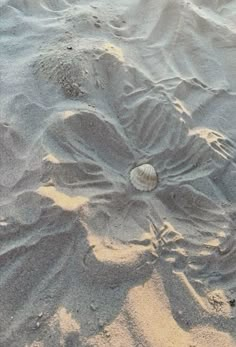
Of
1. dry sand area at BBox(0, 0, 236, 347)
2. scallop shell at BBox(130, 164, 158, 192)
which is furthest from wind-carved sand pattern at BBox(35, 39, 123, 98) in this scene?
scallop shell at BBox(130, 164, 158, 192)

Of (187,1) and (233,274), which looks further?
(187,1)

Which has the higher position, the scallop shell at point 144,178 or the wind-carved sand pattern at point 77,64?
the wind-carved sand pattern at point 77,64

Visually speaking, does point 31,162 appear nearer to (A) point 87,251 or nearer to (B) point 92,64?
(A) point 87,251

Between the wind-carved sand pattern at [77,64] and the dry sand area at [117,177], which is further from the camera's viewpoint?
the wind-carved sand pattern at [77,64]

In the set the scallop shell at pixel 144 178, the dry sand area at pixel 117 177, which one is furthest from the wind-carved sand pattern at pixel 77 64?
the scallop shell at pixel 144 178

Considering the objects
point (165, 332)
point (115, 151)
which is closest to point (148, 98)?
point (115, 151)

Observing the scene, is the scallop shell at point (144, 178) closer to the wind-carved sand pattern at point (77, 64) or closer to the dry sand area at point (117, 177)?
the dry sand area at point (117, 177)

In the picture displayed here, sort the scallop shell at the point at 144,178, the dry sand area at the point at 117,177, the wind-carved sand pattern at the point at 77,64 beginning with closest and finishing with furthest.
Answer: the dry sand area at the point at 117,177 → the scallop shell at the point at 144,178 → the wind-carved sand pattern at the point at 77,64
